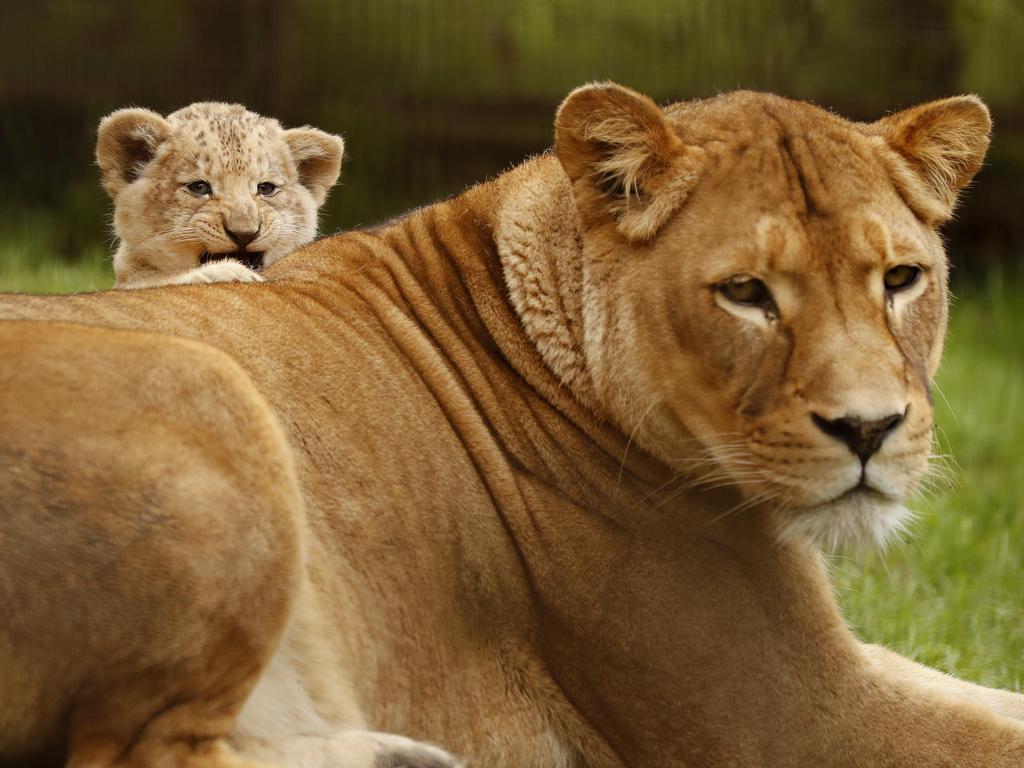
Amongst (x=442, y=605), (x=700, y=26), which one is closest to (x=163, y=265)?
(x=442, y=605)

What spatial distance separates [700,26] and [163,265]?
4.50m

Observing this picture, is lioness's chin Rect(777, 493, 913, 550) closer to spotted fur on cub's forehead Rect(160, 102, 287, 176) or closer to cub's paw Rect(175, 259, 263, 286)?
cub's paw Rect(175, 259, 263, 286)

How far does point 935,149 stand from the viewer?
9.99 feet

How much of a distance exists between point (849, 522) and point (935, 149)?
2.54 feet

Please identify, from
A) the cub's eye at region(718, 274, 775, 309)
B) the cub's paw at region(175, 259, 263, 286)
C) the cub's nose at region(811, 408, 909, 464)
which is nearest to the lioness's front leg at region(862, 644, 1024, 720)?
the cub's nose at region(811, 408, 909, 464)

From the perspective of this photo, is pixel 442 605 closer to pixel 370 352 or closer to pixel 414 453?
pixel 414 453

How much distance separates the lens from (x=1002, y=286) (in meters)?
8.58

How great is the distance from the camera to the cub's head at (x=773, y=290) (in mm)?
2670

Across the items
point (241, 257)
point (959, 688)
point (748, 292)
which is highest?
point (748, 292)

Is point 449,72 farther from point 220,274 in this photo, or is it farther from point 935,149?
point 935,149

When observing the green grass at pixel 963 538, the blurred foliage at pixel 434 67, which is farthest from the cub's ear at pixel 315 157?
the blurred foliage at pixel 434 67

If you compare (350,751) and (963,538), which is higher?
Answer: (350,751)

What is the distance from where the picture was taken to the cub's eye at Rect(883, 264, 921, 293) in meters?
2.84

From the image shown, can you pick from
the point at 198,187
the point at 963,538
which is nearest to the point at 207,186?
the point at 198,187
